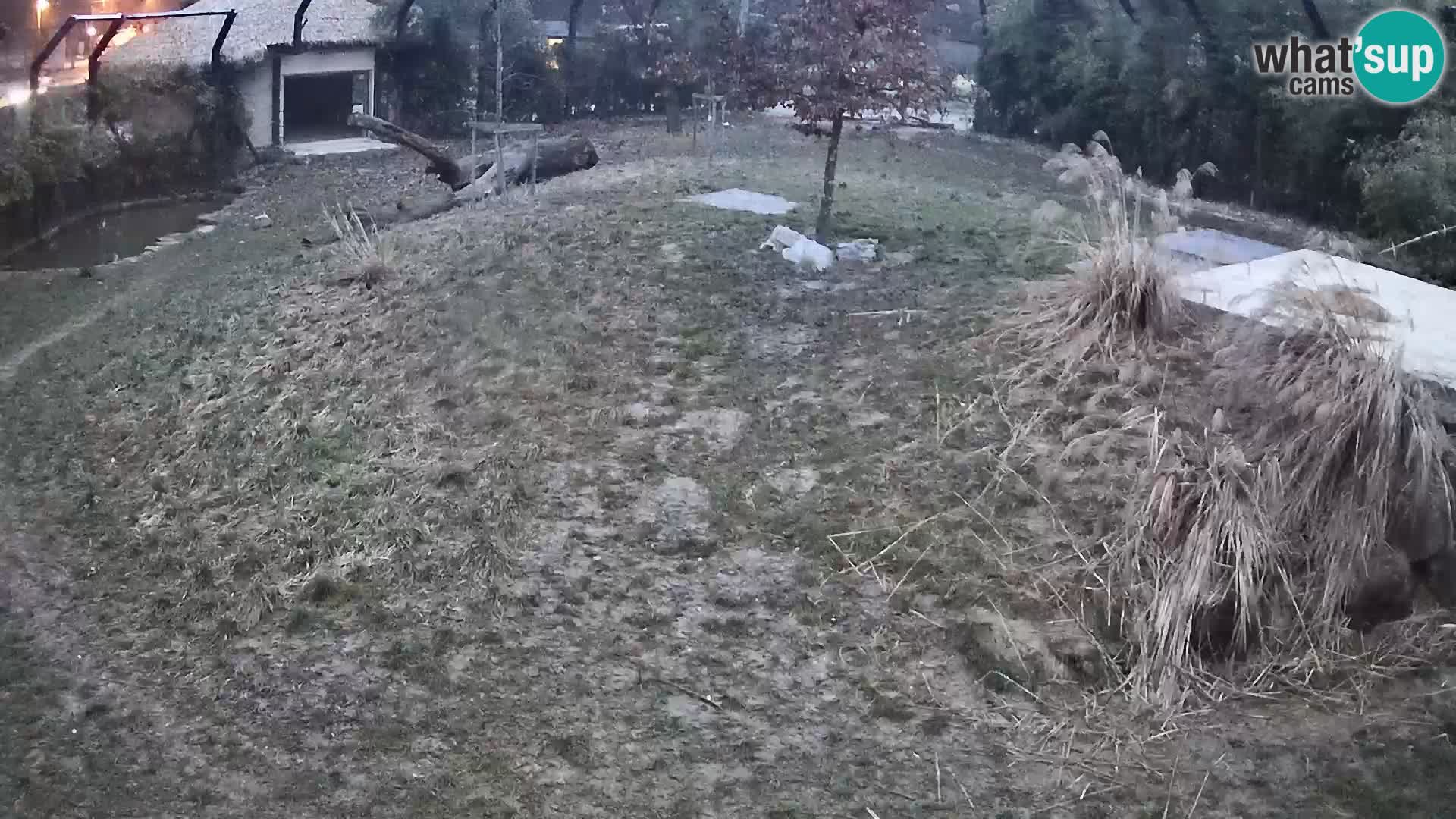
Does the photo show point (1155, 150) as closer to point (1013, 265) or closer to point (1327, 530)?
point (1013, 265)

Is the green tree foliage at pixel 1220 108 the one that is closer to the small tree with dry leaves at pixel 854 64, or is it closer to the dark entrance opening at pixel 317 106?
the small tree with dry leaves at pixel 854 64

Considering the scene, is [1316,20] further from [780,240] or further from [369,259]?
[369,259]

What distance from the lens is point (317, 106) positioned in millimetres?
17578

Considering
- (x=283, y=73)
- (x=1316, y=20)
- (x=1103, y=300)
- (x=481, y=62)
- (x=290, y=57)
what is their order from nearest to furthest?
(x=1103, y=300) < (x=1316, y=20) < (x=283, y=73) < (x=290, y=57) < (x=481, y=62)

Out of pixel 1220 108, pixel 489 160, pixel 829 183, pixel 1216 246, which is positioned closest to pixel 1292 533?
Result: pixel 1216 246

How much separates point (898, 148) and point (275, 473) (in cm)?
1129

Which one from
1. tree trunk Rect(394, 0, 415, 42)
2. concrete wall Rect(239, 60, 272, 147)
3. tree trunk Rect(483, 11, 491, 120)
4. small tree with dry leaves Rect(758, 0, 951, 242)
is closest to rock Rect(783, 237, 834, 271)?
small tree with dry leaves Rect(758, 0, 951, 242)

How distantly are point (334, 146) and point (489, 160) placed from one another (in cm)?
466

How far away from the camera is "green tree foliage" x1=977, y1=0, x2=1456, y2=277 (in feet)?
26.6

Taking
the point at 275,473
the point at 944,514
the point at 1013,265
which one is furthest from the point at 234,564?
the point at 1013,265

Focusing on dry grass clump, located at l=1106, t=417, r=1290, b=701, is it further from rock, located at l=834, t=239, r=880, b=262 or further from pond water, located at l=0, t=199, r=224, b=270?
pond water, located at l=0, t=199, r=224, b=270

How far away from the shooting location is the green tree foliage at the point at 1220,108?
811cm

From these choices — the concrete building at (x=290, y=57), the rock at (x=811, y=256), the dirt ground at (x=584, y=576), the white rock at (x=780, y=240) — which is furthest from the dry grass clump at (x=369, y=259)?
the concrete building at (x=290, y=57)

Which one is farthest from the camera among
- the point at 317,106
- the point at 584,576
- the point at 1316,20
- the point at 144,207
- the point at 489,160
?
the point at 317,106
